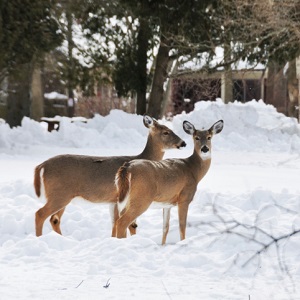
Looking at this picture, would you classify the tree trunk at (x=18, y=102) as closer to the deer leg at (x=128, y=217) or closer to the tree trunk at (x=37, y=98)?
the tree trunk at (x=37, y=98)

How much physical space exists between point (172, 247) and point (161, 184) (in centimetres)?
108

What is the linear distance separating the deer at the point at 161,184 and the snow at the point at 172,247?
0.98 feet

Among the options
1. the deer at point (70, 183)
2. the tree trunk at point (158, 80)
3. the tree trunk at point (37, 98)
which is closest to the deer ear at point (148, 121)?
the deer at point (70, 183)

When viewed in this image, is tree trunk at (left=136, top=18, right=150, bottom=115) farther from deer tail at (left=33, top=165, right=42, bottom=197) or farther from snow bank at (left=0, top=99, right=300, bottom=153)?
deer tail at (left=33, top=165, right=42, bottom=197)

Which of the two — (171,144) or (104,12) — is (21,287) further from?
(104,12)

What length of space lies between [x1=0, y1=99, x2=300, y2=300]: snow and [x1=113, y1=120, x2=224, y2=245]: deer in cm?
30

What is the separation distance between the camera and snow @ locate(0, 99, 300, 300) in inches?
219

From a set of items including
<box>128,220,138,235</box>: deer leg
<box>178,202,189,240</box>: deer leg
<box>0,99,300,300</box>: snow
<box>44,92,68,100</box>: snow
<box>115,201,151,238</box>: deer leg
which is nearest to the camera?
<box>0,99,300,300</box>: snow

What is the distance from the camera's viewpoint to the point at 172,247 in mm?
6840

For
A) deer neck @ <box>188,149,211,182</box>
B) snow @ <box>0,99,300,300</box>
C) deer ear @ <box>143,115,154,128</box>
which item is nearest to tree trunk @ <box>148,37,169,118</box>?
snow @ <box>0,99,300,300</box>

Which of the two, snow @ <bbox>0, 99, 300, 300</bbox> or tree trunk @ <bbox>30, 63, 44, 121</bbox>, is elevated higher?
tree trunk @ <bbox>30, 63, 44, 121</bbox>

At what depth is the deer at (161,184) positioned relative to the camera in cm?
752

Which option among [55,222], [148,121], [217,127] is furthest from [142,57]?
[55,222]

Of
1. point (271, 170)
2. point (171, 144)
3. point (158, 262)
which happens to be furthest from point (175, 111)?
point (158, 262)
